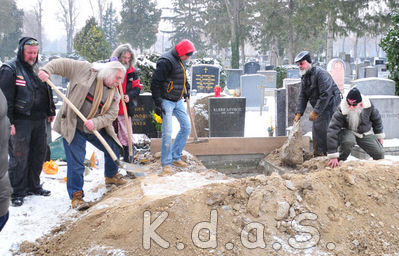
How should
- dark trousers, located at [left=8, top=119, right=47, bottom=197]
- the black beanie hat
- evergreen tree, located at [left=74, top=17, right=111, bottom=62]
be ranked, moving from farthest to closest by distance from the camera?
evergreen tree, located at [left=74, top=17, right=111, bottom=62], the black beanie hat, dark trousers, located at [left=8, top=119, right=47, bottom=197]

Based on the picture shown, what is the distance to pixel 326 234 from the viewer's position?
10.7 ft

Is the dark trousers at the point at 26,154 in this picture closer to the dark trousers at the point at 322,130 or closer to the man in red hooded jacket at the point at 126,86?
the man in red hooded jacket at the point at 126,86

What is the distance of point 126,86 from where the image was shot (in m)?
5.62

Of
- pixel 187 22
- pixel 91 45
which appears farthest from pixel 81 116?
pixel 187 22

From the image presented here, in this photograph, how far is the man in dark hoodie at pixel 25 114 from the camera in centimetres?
436

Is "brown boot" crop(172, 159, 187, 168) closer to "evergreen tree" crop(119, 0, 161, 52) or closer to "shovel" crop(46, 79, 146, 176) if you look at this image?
"shovel" crop(46, 79, 146, 176)

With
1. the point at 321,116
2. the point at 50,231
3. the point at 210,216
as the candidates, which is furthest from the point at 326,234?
the point at 321,116

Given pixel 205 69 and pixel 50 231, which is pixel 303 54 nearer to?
pixel 50 231

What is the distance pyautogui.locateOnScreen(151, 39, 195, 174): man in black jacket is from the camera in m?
5.15

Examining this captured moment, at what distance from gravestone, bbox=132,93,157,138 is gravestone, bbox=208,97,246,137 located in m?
1.50

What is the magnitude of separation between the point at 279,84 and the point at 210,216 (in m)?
19.1

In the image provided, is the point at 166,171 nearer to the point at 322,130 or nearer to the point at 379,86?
the point at 322,130

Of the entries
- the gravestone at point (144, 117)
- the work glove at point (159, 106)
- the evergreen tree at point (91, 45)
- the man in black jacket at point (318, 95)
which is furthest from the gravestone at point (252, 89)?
the evergreen tree at point (91, 45)

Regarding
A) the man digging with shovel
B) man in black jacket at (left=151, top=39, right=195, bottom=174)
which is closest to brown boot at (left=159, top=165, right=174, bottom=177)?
man in black jacket at (left=151, top=39, right=195, bottom=174)
